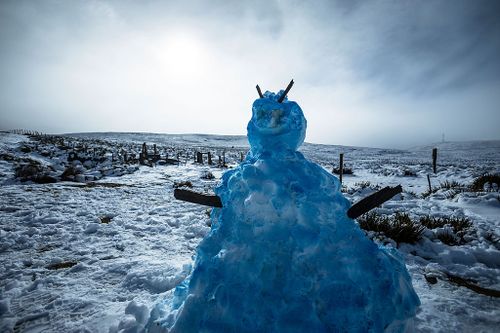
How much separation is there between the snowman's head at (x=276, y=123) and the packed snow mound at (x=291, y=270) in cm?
19

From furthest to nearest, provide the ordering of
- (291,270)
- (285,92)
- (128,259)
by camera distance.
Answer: (128,259) < (285,92) < (291,270)

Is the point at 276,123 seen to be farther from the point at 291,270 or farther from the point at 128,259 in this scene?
the point at 128,259

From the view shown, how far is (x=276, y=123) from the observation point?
1.88 metres

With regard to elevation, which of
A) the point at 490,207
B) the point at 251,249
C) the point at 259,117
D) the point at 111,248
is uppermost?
the point at 259,117

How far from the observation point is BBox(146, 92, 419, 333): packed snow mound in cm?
157

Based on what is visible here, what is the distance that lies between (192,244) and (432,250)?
3757mm

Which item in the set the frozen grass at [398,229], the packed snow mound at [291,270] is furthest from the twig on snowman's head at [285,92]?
the frozen grass at [398,229]

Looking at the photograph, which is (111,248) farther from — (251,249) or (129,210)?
(251,249)

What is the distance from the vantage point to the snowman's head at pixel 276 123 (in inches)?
74.2

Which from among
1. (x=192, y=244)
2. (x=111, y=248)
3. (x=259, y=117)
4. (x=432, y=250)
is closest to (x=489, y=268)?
(x=432, y=250)

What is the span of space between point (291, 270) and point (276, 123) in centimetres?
105

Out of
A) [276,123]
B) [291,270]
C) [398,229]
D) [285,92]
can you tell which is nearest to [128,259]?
[291,270]

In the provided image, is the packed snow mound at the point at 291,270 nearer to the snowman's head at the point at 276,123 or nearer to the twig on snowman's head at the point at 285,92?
the snowman's head at the point at 276,123

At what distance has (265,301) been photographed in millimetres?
1605
